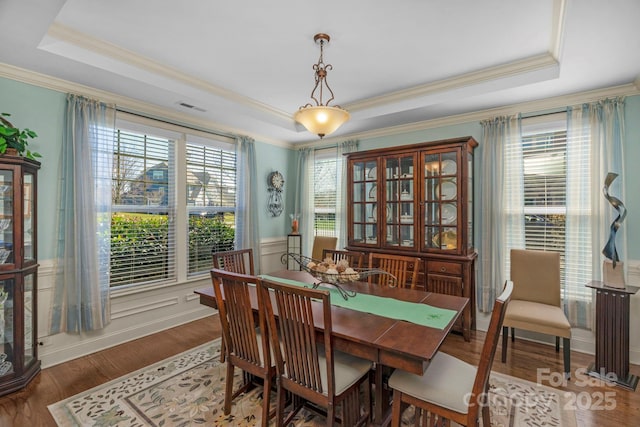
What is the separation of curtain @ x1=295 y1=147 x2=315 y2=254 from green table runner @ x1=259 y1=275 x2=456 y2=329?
2765mm

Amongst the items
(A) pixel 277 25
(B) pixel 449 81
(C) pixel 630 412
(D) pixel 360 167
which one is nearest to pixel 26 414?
(A) pixel 277 25

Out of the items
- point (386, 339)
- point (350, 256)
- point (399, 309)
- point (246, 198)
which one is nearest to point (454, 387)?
point (386, 339)

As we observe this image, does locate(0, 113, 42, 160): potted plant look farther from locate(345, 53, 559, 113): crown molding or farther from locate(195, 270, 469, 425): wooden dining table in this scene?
locate(345, 53, 559, 113): crown molding

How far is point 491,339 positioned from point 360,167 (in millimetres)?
2999

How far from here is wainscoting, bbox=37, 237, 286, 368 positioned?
2.75m

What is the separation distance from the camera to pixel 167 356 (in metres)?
2.96

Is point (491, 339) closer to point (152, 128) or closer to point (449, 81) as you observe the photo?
point (449, 81)

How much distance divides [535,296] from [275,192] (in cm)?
369

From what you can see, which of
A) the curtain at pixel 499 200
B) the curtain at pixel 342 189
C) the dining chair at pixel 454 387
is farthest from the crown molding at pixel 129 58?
the dining chair at pixel 454 387

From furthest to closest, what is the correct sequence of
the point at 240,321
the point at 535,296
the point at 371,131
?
the point at 371,131 < the point at 535,296 < the point at 240,321

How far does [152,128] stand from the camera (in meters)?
3.49

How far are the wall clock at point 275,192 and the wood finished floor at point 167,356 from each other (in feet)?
6.43

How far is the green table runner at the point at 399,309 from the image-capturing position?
1.82 m

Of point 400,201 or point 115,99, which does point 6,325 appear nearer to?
point 115,99
